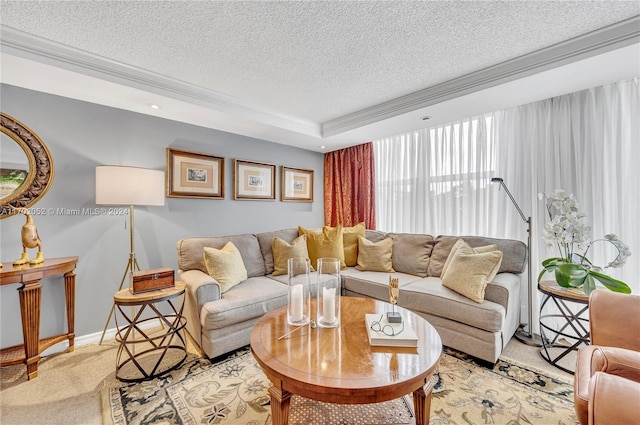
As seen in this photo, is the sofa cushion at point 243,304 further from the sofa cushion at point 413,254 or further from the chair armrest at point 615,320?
the chair armrest at point 615,320

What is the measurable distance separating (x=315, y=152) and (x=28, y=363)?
3.90 meters

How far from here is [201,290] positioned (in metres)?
2.15

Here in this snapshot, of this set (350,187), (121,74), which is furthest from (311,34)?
(350,187)

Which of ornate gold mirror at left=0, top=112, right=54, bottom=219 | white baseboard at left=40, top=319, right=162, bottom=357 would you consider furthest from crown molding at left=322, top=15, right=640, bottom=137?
white baseboard at left=40, top=319, right=162, bottom=357

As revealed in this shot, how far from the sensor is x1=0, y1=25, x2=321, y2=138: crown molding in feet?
5.80

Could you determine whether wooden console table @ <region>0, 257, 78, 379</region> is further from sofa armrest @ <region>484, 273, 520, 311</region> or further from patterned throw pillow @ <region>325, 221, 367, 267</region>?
sofa armrest @ <region>484, 273, 520, 311</region>

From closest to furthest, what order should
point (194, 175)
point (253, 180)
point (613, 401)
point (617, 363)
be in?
point (613, 401)
point (617, 363)
point (194, 175)
point (253, 180)

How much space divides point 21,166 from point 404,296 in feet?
11.3

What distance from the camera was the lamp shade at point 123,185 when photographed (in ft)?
7.18

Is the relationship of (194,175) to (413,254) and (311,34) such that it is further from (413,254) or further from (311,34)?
(413,254)

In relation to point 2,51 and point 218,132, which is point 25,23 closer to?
point 2,51

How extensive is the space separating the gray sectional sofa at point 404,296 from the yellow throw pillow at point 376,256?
4.2 inches

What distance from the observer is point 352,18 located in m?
1.67

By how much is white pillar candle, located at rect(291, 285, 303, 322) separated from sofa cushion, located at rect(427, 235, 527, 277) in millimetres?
1870
